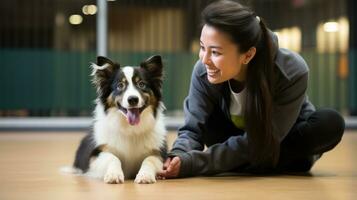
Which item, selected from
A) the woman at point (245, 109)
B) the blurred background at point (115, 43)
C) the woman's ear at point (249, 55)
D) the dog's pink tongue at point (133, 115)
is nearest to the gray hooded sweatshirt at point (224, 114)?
the woman at point (245, 109)

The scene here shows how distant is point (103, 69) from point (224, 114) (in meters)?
0.69

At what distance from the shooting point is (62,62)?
6930 mm

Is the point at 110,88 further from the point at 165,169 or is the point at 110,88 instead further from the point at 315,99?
the point at 315,99

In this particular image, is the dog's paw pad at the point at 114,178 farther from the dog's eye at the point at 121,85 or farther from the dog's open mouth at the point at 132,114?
the dog's eye at the point at 121,85

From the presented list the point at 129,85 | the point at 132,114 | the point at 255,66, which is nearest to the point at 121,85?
the point at 129,85

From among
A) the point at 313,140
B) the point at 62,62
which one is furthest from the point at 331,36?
the point at 313,140

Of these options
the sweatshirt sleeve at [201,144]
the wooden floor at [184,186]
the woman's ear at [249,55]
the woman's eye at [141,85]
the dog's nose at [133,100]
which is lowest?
the wooden floor at [184,186]

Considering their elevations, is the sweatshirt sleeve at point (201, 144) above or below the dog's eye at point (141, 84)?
below

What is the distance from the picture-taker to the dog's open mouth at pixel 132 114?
269 cm

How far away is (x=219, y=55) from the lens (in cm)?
246

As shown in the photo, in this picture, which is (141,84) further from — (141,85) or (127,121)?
(127,121)

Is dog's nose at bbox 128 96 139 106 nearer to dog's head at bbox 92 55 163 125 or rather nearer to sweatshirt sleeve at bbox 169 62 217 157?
dog's head at bbox 92 55 163 125

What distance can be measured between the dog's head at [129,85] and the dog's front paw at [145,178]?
295mm

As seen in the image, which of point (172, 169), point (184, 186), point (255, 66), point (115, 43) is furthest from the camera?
point (115, 43)
